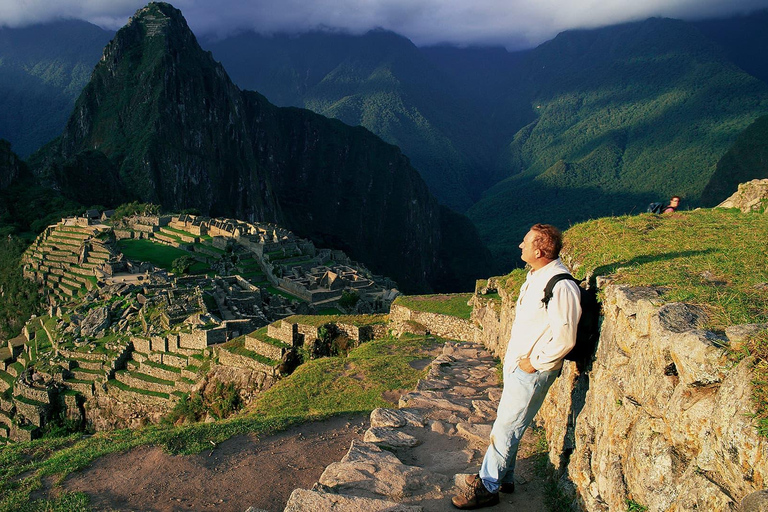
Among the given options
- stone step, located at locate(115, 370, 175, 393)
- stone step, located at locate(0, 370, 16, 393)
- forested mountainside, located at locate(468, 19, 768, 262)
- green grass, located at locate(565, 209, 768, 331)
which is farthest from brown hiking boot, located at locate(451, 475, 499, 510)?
forested mountainside, located at locate(468, 19, 768, 262)

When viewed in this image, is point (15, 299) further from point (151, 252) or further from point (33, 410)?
point (33, 410)

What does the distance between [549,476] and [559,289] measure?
2068mm

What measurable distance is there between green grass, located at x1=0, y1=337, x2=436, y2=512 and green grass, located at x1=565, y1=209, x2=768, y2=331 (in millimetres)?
4798

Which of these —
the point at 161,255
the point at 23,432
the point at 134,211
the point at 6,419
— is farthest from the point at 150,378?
the point at 134,211

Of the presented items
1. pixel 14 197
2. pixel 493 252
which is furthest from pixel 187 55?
pixel 493 252

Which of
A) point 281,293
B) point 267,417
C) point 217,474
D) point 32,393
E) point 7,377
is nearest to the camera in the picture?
point 217,474

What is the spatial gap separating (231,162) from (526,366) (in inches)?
5741

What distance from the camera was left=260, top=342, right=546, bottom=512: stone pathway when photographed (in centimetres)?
482

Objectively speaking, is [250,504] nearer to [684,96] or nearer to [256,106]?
[684,96]

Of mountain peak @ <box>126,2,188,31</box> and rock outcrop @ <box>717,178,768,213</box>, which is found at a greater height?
mountain peak @ <box>126,2,188,31</box>

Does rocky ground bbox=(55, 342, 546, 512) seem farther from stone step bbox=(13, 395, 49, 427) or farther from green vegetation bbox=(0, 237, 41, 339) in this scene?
green vegetation bbox=(0, 237, 41, 339)

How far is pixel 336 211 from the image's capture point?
17400 cm

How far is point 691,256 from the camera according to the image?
5609mm

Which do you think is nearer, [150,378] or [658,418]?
[658,418]
